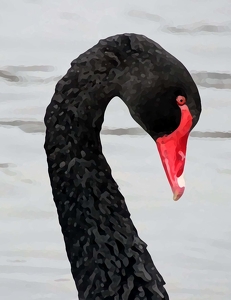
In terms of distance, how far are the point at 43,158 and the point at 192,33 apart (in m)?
0.40

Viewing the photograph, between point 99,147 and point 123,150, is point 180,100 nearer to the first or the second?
point 99,147

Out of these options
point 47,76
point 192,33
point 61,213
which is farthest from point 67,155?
point 192,33

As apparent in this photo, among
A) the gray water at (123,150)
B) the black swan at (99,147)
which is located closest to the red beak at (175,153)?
the black swan at (99,147)

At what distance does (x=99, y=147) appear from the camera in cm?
74

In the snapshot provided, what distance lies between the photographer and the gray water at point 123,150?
1.02 metres

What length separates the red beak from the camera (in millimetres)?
698

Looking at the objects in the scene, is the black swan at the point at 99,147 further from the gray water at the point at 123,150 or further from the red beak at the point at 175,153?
the gray water at the point at 123,150

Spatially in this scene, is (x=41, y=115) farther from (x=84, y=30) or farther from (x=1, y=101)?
(x=84, y=30)

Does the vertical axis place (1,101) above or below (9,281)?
above

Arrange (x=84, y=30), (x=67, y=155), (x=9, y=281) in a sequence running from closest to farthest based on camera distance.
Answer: (x=67, y=155) < (x=84, y=30) < (x=9, y=281)

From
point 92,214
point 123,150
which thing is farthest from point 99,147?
point 123,150

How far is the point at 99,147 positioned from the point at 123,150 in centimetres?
34

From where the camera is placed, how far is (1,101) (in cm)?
106

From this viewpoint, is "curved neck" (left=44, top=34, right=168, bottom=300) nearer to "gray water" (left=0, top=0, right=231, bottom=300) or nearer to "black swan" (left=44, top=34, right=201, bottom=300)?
"black swan" (left=44, top=34, right=201, bottom=300)
